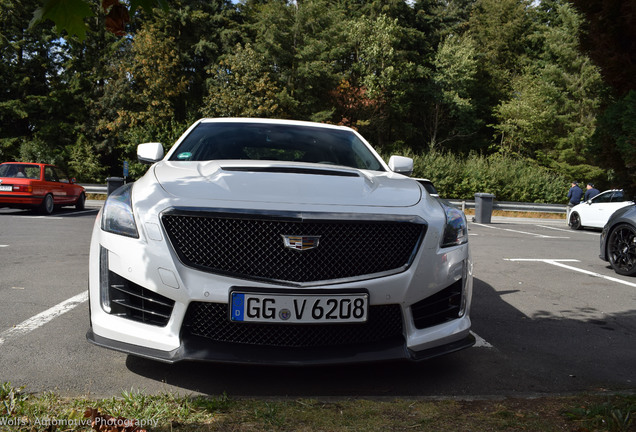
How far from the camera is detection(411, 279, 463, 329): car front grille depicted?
2879 millimetres

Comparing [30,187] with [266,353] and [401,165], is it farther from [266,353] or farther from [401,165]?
[266,353]

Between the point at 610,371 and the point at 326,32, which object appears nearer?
the point at 610,371

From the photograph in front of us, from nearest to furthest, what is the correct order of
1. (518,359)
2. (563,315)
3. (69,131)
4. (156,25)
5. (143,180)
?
(143,180) → (518,359) → (563,315) → (156,25) → (69,131)

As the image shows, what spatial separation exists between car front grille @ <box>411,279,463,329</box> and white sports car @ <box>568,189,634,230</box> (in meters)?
15.9

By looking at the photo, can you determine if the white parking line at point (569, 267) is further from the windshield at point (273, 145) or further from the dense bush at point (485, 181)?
the dense bush at point (485, 181)

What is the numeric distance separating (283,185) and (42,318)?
2.51m

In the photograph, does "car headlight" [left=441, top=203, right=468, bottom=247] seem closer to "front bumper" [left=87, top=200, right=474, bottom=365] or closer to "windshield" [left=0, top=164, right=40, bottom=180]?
"front bumper" [left=87, top=200, right=474, bottom=365]

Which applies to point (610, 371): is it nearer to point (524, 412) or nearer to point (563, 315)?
point (524, 412)

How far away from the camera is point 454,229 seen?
10.3 feet

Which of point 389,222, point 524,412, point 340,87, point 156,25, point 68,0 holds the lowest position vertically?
point 524,412

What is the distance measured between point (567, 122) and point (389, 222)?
39.1 metres

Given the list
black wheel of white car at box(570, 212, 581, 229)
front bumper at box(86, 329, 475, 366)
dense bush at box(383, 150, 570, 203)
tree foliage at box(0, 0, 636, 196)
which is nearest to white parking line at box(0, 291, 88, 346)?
front bumper at box(86, 329, 475, 366)

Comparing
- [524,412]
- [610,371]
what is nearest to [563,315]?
[610,371]

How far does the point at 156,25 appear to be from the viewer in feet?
117
